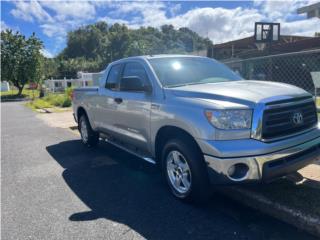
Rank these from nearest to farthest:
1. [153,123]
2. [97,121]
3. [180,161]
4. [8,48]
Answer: [180,161]
[153,123]
[97,121]
[8,48]

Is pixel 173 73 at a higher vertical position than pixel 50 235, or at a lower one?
higher

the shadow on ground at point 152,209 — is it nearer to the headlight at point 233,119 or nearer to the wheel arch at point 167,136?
the wheel arch at point 167,136

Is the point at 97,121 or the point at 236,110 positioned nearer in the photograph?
the point at 236,110

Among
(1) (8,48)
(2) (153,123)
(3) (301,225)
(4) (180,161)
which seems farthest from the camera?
(1) (8,48)

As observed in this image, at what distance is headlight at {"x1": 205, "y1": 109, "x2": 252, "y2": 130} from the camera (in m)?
3.44

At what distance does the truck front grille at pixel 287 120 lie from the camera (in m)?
3.47

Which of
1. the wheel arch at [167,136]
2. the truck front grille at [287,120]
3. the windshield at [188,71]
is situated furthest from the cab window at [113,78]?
the truck front grille at [287,120]

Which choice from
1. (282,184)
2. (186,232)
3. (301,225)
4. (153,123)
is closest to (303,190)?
(282,184)

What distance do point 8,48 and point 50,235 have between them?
132 feet

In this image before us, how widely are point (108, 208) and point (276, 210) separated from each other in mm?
2071

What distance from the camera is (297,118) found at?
3.76 metres

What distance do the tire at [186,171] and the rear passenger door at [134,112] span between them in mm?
575

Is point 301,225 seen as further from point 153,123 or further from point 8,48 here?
point 8,48

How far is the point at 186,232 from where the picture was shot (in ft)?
11.2
